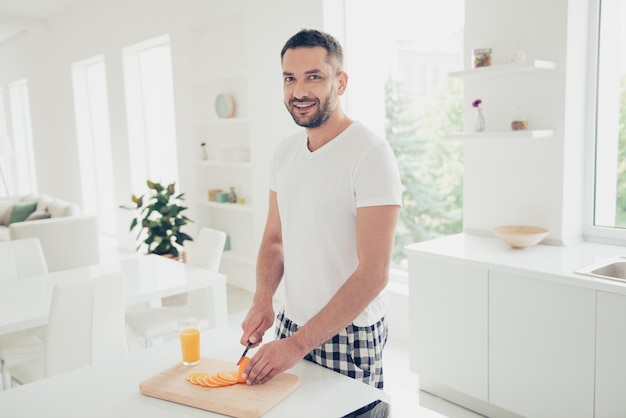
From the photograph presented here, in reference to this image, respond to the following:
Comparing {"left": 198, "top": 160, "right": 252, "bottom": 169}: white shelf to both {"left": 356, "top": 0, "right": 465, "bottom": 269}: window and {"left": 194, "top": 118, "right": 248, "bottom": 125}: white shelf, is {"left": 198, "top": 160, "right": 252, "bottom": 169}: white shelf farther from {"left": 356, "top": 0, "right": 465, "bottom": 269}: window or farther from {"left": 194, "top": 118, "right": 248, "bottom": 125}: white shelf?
{"left": 356, "top": 0, "right": 465, "bottom": 269}: window

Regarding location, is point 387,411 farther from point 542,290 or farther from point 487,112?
point 487,112

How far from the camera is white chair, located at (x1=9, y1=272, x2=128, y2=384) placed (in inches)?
86.5

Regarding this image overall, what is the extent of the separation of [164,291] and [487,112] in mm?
1912

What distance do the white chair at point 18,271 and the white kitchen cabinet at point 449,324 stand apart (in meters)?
1.88

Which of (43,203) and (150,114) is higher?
(150,114)

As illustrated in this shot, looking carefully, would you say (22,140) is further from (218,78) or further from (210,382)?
(210,382)

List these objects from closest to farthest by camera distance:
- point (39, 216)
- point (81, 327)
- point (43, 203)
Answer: point (81, 327), point (39, 216), point (43, 203)

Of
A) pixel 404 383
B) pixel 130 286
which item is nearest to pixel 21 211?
pixel 130 286

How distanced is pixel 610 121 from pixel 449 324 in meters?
1.29

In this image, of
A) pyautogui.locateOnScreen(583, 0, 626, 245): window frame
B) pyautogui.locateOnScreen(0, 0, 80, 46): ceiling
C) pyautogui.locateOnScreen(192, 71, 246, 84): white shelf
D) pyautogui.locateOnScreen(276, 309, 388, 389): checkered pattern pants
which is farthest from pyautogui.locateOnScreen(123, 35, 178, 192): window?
pyautogui.locateOnScreen(276, 309, 388, 389): checkered pattern pants

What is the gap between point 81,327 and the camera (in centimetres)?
227

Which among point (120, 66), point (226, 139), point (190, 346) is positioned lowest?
point (190, 346)

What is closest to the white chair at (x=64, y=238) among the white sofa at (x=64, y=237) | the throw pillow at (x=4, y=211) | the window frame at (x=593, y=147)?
the white sofa at (x=64, y=237)

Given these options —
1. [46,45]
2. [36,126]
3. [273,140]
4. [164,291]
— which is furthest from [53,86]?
[164,291]
